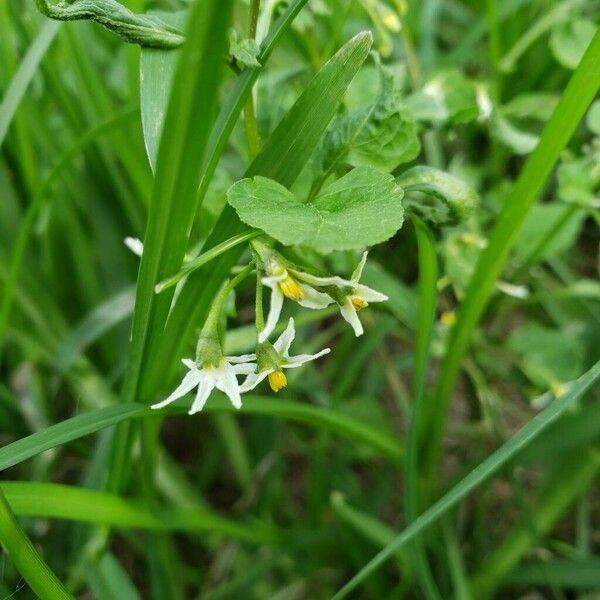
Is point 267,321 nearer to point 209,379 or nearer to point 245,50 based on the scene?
point 209,379

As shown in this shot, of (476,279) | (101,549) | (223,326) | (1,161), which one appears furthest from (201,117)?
(1,161)

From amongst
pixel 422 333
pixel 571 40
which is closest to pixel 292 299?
pixel 422 333

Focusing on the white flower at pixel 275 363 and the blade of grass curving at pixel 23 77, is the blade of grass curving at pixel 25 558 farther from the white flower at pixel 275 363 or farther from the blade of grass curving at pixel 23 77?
the blade of grass curving at pixel 23 77

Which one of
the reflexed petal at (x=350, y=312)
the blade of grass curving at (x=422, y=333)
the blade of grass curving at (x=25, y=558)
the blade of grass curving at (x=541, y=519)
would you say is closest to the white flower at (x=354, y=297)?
the reflexed petal at (x=350, y=312)

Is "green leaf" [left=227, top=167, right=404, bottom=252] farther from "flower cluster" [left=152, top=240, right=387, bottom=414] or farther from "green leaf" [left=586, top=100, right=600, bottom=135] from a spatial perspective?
"green leaf" [left=586, top=100, right=600, bottom=135]

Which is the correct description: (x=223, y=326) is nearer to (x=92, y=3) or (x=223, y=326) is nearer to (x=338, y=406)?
(x=92, y=3)

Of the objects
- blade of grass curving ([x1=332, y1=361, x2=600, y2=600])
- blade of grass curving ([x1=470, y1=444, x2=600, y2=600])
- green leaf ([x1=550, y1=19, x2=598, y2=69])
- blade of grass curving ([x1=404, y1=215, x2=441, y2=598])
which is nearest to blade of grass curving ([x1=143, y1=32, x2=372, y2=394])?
blade of grass curving ([x1=404, y1=215, x2=441, y2=598])

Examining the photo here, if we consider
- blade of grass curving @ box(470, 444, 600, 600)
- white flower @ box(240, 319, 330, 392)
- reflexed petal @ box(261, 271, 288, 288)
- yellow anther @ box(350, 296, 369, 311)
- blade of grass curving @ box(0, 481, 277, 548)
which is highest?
reflexed petal @ box(261, 271, 288, 288)
